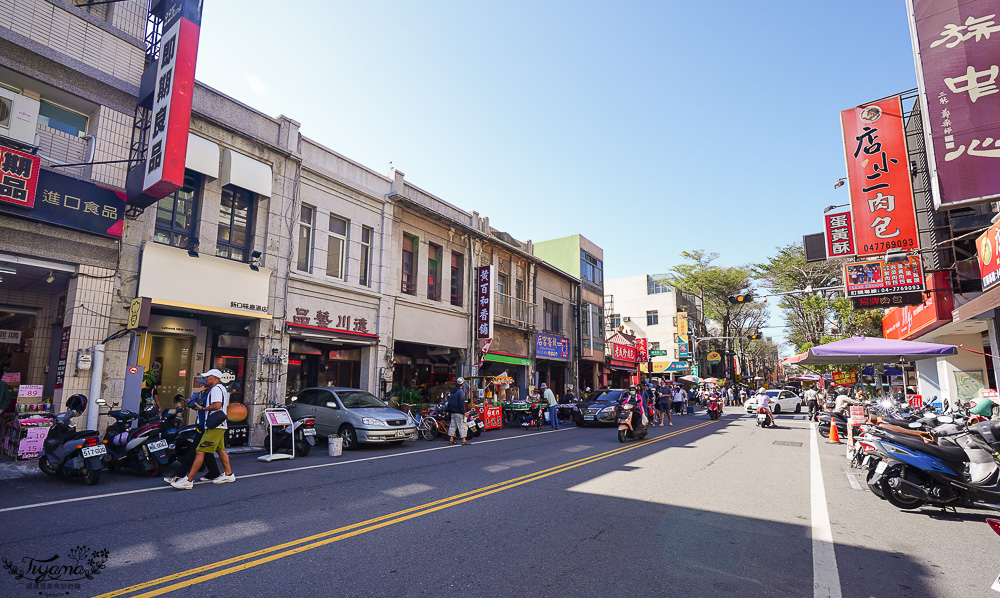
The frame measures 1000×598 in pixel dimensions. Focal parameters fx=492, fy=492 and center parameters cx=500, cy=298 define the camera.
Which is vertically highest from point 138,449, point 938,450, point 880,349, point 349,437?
point 880,349

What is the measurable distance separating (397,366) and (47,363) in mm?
10493

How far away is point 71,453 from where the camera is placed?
26.0 ft

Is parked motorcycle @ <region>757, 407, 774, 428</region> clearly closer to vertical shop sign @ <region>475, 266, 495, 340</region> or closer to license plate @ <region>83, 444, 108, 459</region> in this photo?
vertical shop sign @ <region>475, 266, 495, 340</region>

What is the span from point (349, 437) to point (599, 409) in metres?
10.7

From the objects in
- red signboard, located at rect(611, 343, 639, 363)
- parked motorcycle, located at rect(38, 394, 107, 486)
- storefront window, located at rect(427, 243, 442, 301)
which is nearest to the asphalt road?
parked motorcycle, located at rect(38, 394, 107, 486)

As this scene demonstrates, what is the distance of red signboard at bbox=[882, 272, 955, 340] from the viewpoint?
1215cm

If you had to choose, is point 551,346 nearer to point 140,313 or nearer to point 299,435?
point 299,435

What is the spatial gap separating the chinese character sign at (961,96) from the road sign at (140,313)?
50.1 ft

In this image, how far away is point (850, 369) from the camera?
31.2 metres

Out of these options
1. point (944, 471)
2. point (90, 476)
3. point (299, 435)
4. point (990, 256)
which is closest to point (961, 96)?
point (990, 256)

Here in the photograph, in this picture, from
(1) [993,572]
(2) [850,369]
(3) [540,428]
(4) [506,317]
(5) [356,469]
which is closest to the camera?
(1) [993,572]

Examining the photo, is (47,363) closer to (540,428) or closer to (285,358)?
(285,358)

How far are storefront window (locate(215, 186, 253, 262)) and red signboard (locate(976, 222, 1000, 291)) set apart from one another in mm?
16922

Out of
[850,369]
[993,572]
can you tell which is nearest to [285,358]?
→ [993,572]
